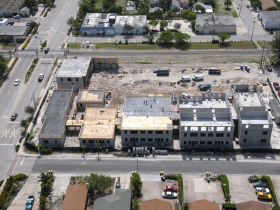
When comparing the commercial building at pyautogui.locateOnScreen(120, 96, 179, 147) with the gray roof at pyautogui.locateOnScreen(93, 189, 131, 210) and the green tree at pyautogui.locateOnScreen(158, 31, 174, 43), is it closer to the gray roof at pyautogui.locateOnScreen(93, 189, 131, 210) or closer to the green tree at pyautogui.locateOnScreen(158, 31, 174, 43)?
the gray roof at pyautogui.locateOnScreen(93, 189, 131, 210)

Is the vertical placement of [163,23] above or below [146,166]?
above

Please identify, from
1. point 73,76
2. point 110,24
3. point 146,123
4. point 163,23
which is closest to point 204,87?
point 146,123

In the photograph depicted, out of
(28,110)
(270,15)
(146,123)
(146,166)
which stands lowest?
(146,166)

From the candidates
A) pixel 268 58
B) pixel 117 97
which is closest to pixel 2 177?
pixel 117 97

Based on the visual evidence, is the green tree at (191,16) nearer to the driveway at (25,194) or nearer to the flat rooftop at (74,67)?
the flat rooftop at (74,67)

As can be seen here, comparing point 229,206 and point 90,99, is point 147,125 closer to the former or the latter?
point 90,99

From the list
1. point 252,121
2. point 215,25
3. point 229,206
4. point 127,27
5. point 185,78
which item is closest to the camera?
point 229,206

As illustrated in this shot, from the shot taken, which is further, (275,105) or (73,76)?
(73,76)
